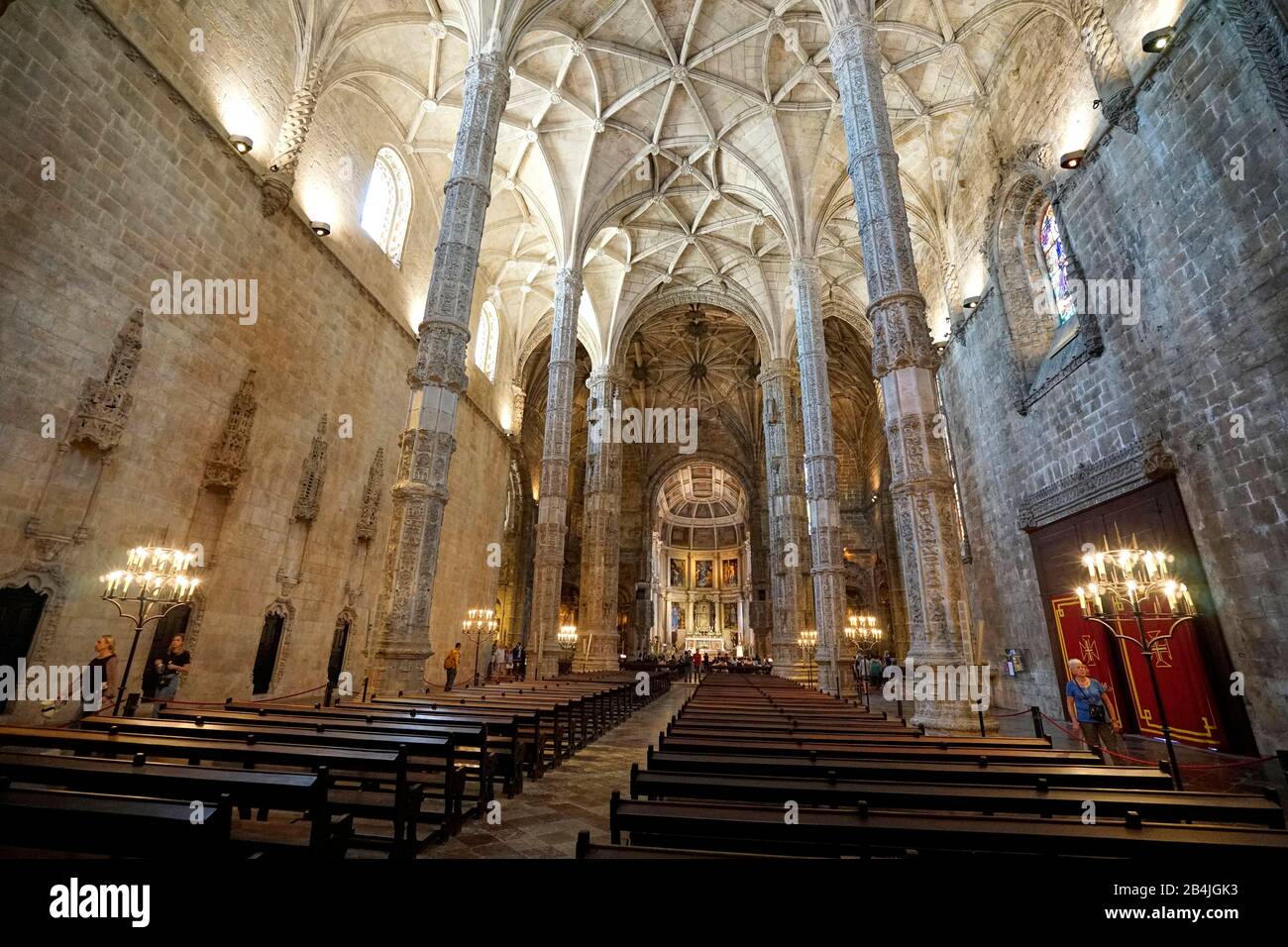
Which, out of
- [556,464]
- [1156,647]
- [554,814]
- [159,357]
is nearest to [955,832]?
[554,814]

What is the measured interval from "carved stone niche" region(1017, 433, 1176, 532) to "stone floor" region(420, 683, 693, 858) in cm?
1035

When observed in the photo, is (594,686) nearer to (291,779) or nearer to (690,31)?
(291,779)

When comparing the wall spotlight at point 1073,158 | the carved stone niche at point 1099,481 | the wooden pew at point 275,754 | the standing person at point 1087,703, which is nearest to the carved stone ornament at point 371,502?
the wooden pew at point 275,754

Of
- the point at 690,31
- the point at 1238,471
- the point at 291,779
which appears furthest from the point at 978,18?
the point at 291,779

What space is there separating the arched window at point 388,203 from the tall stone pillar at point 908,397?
13704 millimetres

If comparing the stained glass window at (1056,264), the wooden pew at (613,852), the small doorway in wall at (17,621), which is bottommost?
the wooden pew at (613,852)

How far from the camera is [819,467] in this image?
1770cm

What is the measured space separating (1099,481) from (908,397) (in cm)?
574

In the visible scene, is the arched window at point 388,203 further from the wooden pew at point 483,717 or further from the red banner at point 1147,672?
the red banner at point 1147,672

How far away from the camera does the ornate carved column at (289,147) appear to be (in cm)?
1230

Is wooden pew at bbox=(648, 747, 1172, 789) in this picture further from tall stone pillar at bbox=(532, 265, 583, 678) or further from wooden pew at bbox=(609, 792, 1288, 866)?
tall stone pillar at bbox=(532, 265, 583, 678)

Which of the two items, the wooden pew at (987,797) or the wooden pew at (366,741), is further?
the wooden pew at (366,741)

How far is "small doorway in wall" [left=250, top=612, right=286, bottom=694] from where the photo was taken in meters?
12.1

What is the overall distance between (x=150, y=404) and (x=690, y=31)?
17187 mm
